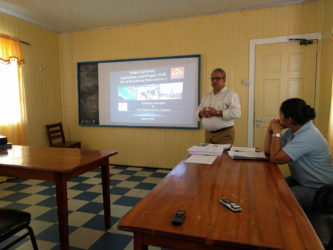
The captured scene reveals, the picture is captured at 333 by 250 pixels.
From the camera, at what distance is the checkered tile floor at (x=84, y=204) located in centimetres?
208

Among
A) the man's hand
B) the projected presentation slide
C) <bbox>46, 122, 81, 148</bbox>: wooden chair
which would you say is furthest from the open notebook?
<bbox>46, 122, 81, 148</bbox>: wooden chair

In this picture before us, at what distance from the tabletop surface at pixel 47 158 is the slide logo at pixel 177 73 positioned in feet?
7.62

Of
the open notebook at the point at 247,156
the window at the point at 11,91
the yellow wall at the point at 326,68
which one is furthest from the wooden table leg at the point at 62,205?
the yellow wall at the point at 326,68

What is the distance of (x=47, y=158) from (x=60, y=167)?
0.39 meters

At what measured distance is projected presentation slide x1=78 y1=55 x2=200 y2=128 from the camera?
4.11 metres

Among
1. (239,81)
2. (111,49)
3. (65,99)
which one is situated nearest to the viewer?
(239,81)

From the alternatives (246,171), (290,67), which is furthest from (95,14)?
(246,171)

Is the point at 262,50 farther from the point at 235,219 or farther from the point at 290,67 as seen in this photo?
the point at 235,219

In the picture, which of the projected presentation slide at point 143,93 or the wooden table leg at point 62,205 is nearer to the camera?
the wooden table leg at point 62,205

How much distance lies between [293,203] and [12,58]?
14.0 feet

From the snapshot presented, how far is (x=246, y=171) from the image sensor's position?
1.55 m

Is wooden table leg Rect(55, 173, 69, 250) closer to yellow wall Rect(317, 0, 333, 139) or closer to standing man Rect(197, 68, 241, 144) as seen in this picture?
standing man Rect(197, 68, 241, 144)

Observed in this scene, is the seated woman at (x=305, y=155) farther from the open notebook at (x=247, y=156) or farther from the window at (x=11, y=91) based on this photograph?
the window at (x=11, y=91)

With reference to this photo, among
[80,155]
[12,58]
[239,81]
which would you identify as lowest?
[80,155]
